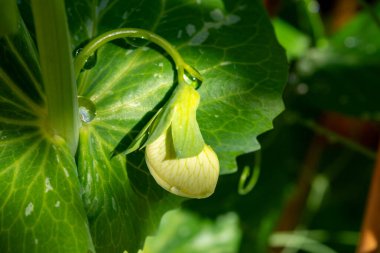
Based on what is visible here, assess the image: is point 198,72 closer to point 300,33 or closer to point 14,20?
point 14,20

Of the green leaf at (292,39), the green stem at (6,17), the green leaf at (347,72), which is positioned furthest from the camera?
the green leaf at (292,39)

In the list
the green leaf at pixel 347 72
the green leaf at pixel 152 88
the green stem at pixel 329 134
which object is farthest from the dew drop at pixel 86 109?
the green stem at pixel 329 134

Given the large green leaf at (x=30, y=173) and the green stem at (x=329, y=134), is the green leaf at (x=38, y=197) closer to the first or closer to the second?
the large green leaf at (x=30, y=173)

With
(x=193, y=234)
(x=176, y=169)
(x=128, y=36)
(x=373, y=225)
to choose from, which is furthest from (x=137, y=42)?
(x=193, y=234)

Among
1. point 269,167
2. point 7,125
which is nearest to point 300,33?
point 269,167

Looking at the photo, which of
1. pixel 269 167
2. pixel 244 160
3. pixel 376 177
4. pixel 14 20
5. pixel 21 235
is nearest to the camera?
pixel 14 20

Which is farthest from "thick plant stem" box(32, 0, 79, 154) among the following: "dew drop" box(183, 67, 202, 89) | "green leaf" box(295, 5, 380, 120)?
"green leaf" box(295, 5, 380, 120)

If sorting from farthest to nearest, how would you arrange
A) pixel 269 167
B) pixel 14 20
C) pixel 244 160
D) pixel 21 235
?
1. pixel 269 167
2. pixel 244 160
3. pixel 21 235
4. pixel 14 20
